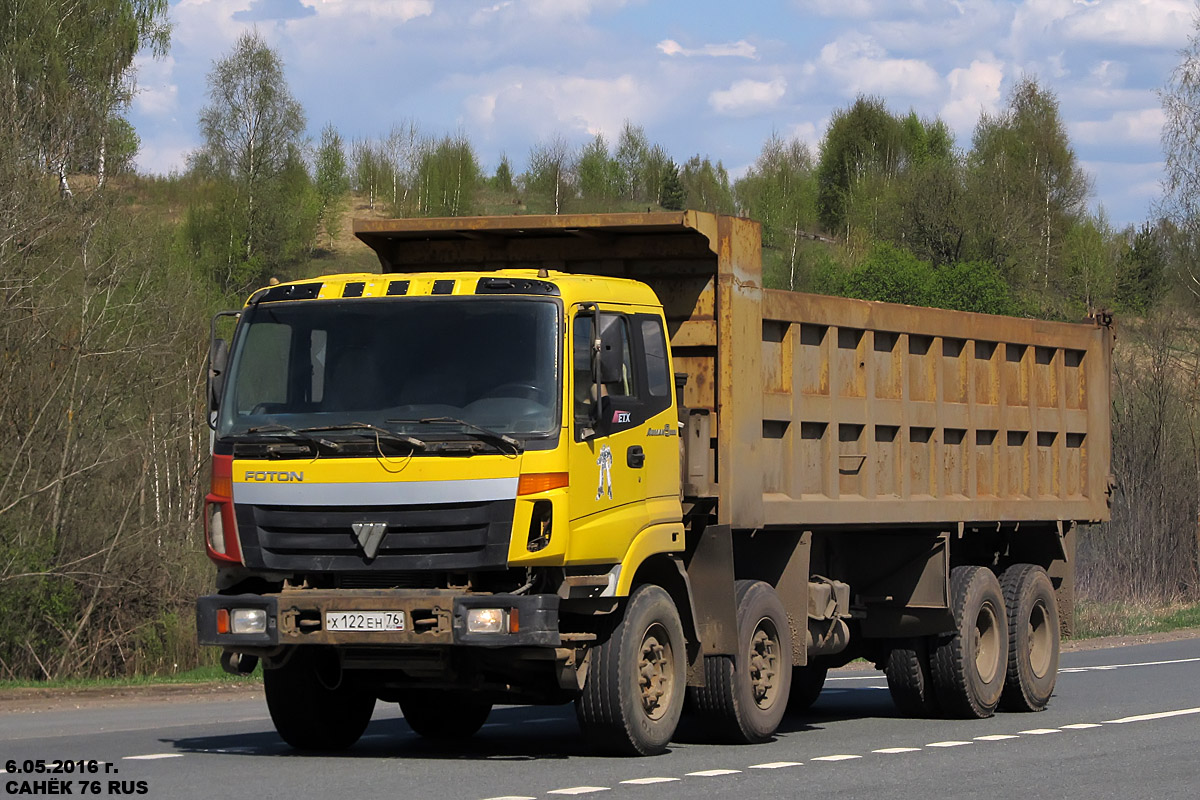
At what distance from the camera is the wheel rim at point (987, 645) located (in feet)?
46.6

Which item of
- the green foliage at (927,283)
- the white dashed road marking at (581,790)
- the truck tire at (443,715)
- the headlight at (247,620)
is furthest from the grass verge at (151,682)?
the green foliage at (927,283)

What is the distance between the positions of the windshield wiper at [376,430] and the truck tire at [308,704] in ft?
5.48

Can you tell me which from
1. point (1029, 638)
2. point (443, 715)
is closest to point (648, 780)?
point (443, 715)

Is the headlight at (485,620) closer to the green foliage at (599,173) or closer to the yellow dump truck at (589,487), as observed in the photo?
the yellow dump truck at (589,487)

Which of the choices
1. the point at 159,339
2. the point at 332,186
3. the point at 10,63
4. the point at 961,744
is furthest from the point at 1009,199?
the point at 961,744

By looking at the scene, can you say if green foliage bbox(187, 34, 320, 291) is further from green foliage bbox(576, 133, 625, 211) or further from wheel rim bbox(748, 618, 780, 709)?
wheel rim bbox(748, 618, 780, 709)

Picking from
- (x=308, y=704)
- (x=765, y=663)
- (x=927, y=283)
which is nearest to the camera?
(x=308, y=704)

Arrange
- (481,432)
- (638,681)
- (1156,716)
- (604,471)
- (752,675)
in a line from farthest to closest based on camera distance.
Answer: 1. (1156,716)
2. (752,675)
3. (638,681)
4. (604,471)
5. (481,432)

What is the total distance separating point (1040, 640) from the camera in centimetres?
1519

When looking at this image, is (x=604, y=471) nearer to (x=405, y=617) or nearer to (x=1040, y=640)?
(x=405, y=617)

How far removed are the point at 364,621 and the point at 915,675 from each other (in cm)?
594

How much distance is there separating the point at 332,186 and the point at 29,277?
68.4m

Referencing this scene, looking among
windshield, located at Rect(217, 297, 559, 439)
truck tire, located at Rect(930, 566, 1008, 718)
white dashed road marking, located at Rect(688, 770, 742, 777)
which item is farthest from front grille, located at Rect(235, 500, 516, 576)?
truck tire, located at Rect(930, 566, 1008, 718)

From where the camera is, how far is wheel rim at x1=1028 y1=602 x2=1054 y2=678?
1497 cm
